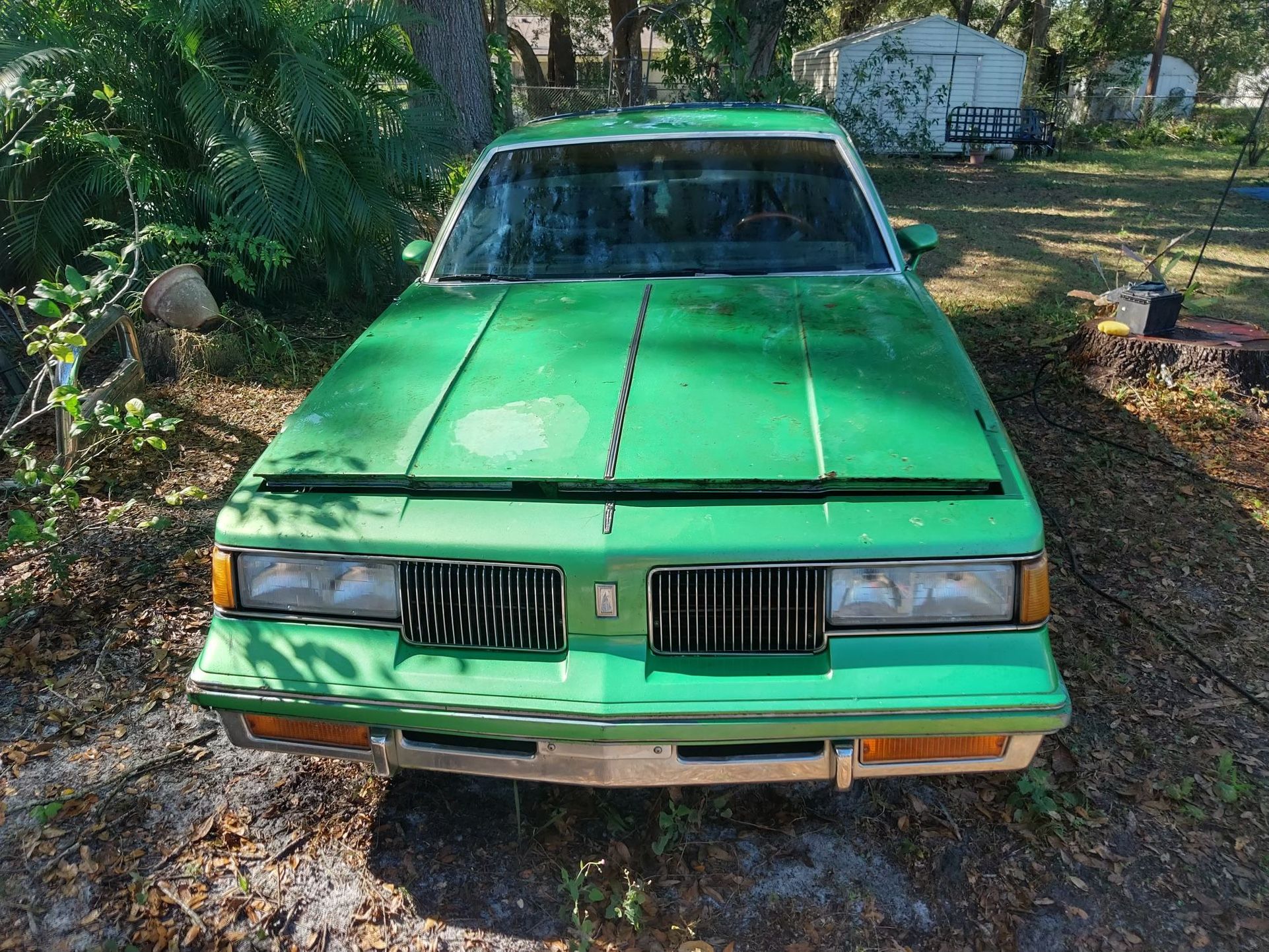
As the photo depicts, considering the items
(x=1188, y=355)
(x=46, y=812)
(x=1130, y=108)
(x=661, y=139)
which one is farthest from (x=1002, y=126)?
(x=46, y=812)

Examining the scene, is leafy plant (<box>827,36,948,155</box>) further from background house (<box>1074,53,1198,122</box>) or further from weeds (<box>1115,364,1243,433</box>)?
weeds (<box>1115,364,1243,433</box>)

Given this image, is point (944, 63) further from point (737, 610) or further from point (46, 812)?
point (46, 812)

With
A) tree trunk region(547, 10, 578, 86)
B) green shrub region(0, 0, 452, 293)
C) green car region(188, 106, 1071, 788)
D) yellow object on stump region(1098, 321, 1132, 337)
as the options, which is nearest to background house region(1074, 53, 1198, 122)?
tree trunk region(547, 10, 578, 86)

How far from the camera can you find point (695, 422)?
93.4 inches

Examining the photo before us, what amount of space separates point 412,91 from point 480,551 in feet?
20.3

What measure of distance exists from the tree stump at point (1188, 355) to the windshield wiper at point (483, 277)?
3.81 meters

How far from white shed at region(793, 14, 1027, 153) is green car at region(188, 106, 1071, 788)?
787 inches

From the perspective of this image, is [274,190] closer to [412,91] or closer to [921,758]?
[412,91]

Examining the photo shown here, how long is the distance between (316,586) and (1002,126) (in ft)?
72.4

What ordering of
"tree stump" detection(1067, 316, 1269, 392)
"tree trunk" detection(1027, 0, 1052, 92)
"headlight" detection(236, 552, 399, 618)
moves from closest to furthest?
"headlight" detection(236, 552, 399, 618)
"tree stump" detection(1067, 316, 1269, 392)
"tree trunk" detection(1027, 0, 1052, 92)

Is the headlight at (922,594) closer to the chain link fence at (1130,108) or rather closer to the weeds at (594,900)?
the weeds at (594,900)

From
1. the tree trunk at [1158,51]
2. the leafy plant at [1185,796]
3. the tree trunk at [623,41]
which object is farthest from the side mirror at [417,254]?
the tree trunk at [1158,51]

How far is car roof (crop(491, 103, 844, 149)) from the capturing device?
3.75 m

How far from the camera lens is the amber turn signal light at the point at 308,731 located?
7.13 feet
